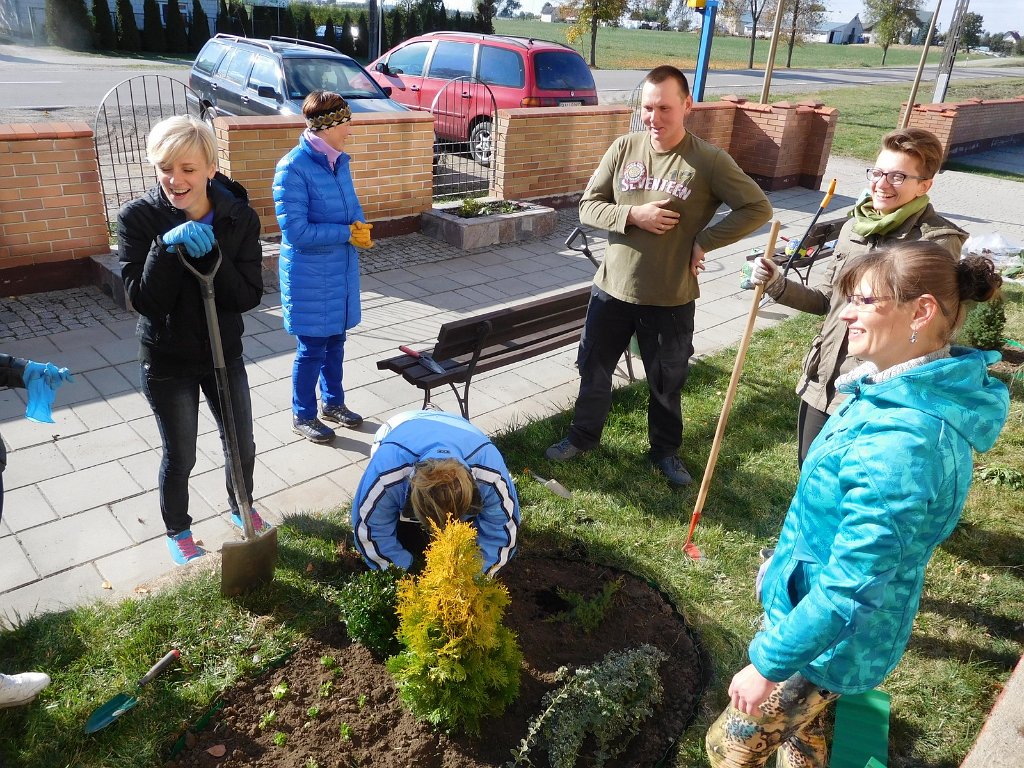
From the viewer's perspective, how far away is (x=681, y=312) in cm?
417

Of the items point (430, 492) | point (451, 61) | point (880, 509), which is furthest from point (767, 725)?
point (451, 61)

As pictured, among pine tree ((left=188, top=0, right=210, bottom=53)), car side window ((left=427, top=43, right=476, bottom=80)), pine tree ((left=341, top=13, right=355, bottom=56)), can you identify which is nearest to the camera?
car side window ((left=427, top=43, right=476, bottom=80))

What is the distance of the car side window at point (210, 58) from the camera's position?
35.9ft

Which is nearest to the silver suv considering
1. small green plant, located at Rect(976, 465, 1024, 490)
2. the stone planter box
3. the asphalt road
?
the stone planter box

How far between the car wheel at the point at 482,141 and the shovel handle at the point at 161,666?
885cm

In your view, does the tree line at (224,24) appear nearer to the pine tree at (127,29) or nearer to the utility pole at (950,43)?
the pine tree at (127,29)

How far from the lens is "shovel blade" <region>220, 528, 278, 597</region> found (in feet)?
10.7

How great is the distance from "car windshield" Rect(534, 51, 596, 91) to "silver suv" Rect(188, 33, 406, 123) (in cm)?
245

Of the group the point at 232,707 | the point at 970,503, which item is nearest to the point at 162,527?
the point at 232,707

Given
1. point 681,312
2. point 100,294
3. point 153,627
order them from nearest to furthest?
point 153,627, point 681,312, point 100,294

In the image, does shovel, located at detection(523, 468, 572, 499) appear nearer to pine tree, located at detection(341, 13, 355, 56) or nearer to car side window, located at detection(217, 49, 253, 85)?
car side window, located at detection(217, 49, 253, 85)

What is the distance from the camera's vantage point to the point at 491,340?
4.81m

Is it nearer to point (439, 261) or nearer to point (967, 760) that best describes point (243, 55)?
point (439, 261)

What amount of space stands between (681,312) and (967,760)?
239 cm
